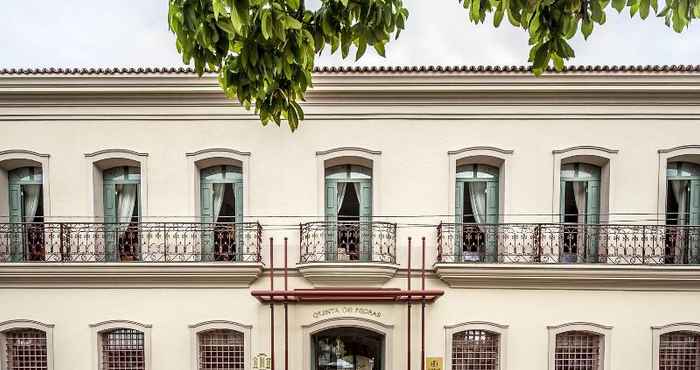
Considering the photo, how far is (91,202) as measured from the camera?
7930mm

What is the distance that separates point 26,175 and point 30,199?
19.0 inches

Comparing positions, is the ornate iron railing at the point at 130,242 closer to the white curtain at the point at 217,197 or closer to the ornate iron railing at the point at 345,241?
the white curtain at the point at 217,197

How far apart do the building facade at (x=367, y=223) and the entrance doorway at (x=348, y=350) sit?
54 centimetres

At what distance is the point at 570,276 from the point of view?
751 cm

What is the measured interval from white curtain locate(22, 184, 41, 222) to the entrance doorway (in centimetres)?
616

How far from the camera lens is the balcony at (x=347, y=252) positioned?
7.47 meters

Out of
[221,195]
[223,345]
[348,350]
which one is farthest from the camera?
[348,350]

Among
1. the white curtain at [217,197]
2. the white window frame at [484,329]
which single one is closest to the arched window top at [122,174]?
the white curtain at [217,197]

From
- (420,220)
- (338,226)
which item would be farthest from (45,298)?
(420,220)

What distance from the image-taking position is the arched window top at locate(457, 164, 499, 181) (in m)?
8.11

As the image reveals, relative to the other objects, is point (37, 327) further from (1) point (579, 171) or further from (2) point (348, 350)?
(1) point (579, 171)

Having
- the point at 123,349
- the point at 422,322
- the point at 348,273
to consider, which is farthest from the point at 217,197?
the point at 422,322

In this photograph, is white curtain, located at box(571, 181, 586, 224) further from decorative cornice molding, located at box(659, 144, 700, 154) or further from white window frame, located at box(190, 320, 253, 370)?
white window frame, located at box(190, 320, 253, 370)

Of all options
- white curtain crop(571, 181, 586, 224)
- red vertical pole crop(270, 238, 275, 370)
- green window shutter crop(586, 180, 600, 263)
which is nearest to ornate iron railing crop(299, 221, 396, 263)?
red vertical pole crop(270, 238, 275, 370)
